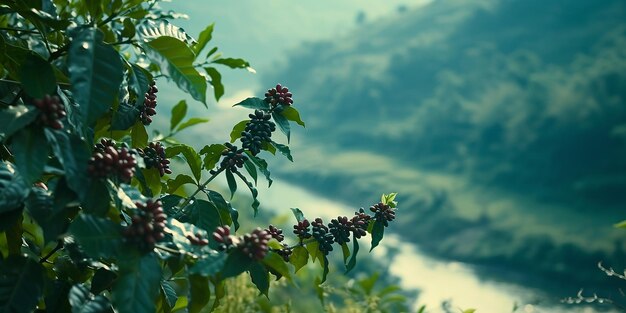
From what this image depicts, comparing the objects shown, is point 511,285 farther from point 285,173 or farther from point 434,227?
point 285,173

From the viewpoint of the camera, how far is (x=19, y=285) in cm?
74

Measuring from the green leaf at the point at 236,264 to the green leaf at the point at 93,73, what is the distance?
17cm

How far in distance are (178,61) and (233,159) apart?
0.17 metres

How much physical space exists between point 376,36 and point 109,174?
33.8 meters

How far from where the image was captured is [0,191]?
26.6 inches

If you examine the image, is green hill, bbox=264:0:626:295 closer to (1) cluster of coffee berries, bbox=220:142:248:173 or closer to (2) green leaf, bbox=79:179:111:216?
(1) cluster of coffee berries, bbox=220:142:248:173

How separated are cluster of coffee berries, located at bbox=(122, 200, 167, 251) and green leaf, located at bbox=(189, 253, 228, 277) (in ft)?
0.14

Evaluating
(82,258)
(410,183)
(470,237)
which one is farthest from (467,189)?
(82,258)

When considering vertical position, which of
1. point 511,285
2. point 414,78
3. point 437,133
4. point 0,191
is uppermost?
point 414,78

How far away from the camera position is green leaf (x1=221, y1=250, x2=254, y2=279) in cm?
69

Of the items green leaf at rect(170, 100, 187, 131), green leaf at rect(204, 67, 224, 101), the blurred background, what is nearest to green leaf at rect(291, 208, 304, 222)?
green leaf at rect(204, 67, 224, 101)

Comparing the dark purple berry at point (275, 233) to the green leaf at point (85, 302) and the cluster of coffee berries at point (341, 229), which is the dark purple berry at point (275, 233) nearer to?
the cluster of coffee berries at point (341, 229)

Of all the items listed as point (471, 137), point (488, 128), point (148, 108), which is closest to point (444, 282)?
point (471, 137)

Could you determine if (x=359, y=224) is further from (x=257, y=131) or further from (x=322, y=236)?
(x=257, y=131)
